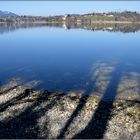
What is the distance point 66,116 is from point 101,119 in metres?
2.20

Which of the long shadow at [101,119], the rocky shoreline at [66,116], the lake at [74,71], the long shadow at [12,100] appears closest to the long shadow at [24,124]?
the rocky shoreline at [66,116]

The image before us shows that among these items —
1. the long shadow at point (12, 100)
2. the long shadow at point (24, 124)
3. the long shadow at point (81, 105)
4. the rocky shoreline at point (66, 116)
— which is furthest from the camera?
the long shadow at point (12, 100)

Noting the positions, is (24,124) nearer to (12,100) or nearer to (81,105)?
(81,105)

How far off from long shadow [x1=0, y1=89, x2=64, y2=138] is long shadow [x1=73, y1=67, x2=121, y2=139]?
2.63 metres

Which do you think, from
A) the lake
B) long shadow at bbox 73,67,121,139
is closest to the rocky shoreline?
long shadow at bbox 73,67,121,139

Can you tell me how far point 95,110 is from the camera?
74.4ft

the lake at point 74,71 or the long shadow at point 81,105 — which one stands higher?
the long shadow at point 81,105

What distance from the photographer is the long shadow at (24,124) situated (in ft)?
60.4

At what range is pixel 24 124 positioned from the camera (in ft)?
65.3

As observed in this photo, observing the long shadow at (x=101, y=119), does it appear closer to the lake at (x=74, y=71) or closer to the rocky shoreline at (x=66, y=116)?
the rocky shoreline at (x=66, y=116)

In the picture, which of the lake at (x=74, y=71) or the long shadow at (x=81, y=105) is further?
the lake at (x=74, y=71)

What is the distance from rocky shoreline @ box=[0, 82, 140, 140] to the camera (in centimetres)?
1864

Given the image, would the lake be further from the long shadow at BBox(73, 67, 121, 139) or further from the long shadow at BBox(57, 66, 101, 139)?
the long shadow at BBox(73, 67, 121, 139)

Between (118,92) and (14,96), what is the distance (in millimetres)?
8750
